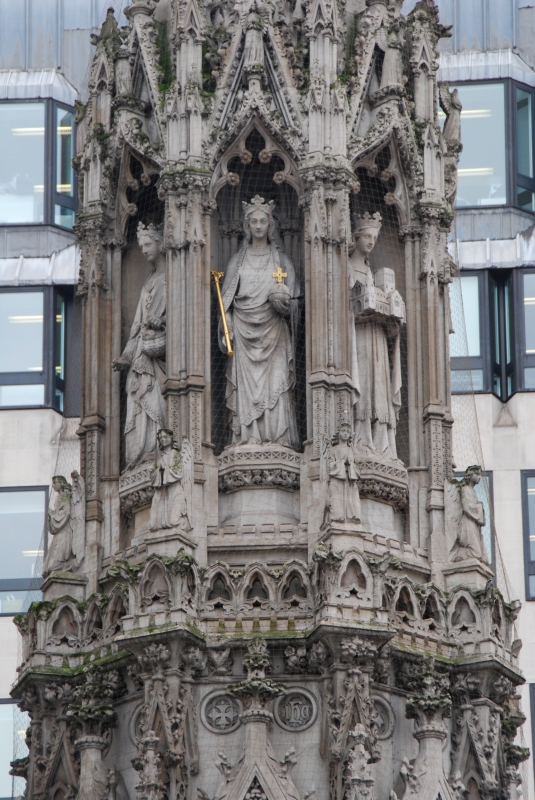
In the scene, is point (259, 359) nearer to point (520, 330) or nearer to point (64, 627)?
point (64, 627)

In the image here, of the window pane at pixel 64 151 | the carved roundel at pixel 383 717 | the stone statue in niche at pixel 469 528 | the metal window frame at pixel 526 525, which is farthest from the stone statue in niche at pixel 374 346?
the window pane at pixel 64 151

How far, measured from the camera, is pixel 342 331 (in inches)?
1483

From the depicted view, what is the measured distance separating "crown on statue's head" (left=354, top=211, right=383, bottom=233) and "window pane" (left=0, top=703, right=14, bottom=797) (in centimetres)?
1545

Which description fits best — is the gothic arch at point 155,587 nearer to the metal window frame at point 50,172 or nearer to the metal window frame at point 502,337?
the metal window frame at point 502,337

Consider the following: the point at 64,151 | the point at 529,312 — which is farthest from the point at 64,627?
the point at 64,151

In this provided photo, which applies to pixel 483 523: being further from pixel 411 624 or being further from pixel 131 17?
pixel 131 17

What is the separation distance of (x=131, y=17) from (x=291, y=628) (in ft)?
34.5

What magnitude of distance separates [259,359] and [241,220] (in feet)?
8.74

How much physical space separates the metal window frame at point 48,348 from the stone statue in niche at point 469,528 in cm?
1666

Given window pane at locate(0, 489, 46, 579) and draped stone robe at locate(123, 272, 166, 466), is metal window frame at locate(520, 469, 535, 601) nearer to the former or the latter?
window pane at locate(0, 489, 46, 579)

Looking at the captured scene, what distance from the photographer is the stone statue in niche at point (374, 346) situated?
1496 inches

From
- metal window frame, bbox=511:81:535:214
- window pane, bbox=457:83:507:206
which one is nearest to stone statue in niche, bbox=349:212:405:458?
window pane, bbox=457:83:507:206

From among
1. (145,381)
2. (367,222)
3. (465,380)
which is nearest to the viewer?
(145,381)

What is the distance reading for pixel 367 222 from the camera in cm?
3912
